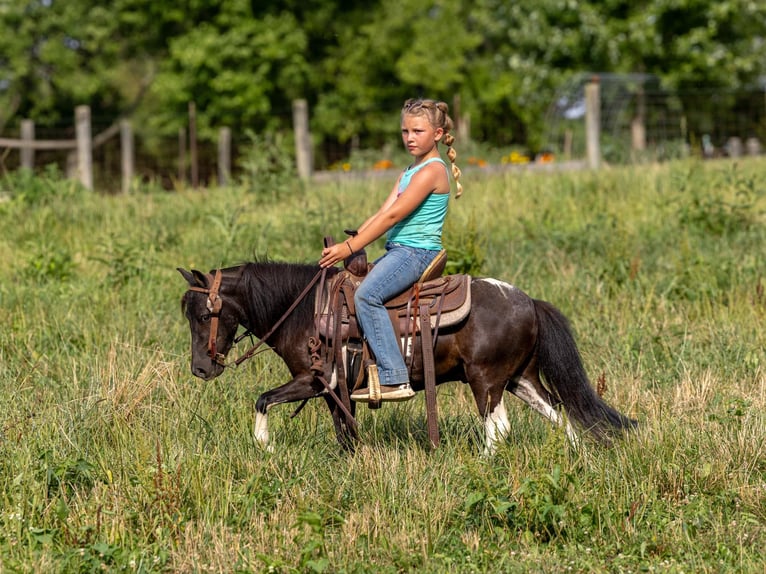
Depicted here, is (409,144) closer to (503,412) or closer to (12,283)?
(503,412)

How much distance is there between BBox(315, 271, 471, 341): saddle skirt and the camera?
5.90 metres

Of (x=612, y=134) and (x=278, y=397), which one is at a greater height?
(x=612, y=134)

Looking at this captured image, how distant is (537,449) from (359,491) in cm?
107

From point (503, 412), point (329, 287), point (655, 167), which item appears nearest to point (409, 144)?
point (329, 287)

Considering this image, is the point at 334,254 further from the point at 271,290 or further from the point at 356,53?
the point at 356,53

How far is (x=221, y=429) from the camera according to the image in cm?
632

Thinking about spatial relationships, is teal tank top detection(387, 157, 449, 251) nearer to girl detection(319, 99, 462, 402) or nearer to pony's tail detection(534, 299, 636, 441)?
girl detection(319, 99, 462, 402)

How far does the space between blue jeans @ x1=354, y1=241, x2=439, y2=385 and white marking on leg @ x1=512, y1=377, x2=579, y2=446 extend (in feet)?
2.83

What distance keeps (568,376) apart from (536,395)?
0.24 meters

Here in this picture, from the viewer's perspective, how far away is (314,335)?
19.6ft

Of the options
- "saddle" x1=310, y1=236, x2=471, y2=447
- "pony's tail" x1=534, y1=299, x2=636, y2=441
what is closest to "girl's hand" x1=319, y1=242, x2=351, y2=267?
"saddle" x1=310, y1=236, x2=471, y2=447

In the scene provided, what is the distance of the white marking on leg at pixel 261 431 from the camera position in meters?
5.90

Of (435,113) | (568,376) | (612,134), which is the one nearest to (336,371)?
(568,376)

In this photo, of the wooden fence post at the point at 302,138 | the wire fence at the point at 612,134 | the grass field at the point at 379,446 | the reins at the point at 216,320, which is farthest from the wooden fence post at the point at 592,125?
the reins at the point at 216,320
